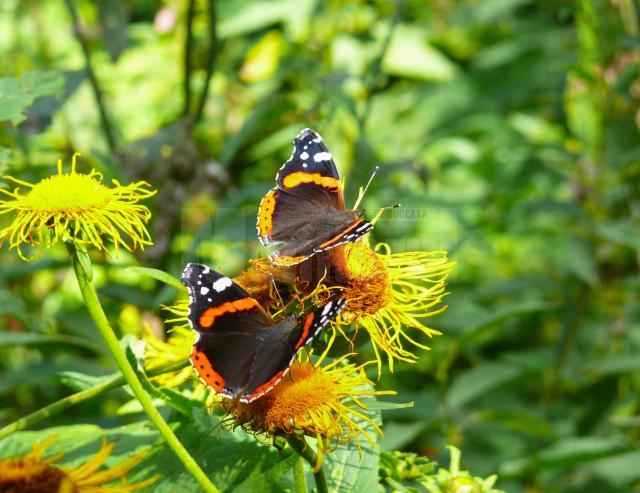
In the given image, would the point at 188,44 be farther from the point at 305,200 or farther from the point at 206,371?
the point at 206,371

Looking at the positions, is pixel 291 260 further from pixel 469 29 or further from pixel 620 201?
pixel 469 29

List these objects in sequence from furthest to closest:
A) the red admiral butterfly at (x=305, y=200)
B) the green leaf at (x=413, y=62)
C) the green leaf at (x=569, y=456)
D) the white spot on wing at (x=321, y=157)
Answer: the green leaf at (x=413, y=62), the green leaf at (x=569, y=456), the white spot on wing at (x=321, y=157), the red admiral butterfly at (x=305, y=200)

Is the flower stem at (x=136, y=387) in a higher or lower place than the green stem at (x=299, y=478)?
higher

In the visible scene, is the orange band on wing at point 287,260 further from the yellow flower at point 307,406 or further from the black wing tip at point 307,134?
the black wing tip at point 307,134

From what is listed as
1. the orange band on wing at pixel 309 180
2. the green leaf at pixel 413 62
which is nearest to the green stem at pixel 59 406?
the orange band on wing at pixel 309 180

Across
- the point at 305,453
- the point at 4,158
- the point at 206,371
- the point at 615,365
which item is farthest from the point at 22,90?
the point at 615,365

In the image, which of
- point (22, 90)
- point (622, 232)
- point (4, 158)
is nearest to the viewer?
point (4, 158)
